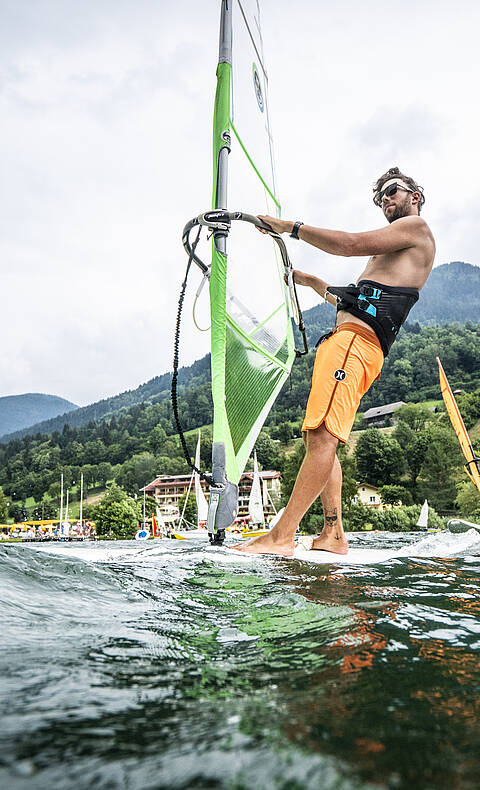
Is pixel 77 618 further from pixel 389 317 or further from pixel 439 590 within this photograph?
pixel 389 317

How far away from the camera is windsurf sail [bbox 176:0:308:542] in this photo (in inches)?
144

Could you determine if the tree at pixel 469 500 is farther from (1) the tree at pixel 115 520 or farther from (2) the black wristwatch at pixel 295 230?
(2) the black wristwatch at pixel 295 230

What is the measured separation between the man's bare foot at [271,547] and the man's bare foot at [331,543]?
368 millimetres

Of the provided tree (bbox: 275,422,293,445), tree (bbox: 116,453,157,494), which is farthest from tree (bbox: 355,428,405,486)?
tree (bbox: 116,453,157,494)

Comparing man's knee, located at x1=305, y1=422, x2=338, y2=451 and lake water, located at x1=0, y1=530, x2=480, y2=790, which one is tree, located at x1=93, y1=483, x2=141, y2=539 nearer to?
man's knee, located at x1=305, y1=422, x2=338, y2=451

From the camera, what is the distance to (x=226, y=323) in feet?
12.2

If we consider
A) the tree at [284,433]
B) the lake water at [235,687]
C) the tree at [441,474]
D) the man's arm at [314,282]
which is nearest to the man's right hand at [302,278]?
the man's arm at [314,282]

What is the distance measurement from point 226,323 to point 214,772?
3.33 m

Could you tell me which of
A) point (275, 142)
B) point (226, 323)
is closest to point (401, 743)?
point (226, 323)

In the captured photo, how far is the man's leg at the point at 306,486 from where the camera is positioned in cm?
304

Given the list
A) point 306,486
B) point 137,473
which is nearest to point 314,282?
point 306,486

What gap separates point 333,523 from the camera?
11.6 feet

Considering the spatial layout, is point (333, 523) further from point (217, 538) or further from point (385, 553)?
point (217, 538)

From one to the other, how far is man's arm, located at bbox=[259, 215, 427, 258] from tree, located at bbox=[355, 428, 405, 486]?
185 ft
